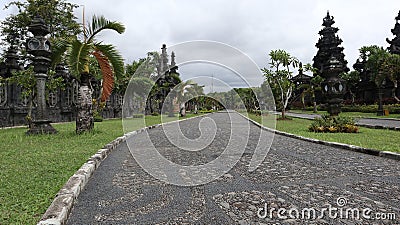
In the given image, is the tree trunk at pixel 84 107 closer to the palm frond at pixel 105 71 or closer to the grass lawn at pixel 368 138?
the palm frond at pixel 105 71

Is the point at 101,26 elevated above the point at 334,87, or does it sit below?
above

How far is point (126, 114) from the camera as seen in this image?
31.2m

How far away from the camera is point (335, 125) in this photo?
12586 mm

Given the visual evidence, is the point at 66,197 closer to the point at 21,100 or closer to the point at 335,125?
the point at 335,125

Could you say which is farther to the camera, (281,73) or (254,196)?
(281,73)

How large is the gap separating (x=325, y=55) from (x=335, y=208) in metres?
50.1

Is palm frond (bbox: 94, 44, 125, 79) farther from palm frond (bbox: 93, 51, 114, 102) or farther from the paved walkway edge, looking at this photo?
the paved walkway edge

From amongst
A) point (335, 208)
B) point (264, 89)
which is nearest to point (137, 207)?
point (335, 208)

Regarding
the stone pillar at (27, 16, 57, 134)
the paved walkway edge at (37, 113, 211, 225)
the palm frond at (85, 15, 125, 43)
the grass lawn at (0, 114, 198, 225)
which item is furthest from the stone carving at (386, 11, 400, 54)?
the paved walkway edge at (37, 113, 211, 225)

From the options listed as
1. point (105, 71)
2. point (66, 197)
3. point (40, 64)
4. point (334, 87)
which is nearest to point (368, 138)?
point (334, 87)

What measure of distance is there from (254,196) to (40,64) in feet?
33.8

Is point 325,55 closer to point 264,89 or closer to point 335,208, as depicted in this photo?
point 264,89

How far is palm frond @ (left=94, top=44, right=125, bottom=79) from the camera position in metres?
10.8

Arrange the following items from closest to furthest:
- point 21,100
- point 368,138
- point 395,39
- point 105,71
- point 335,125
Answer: point 368,138
point 105,71
point 335,125
point 21,100
point 395,39
